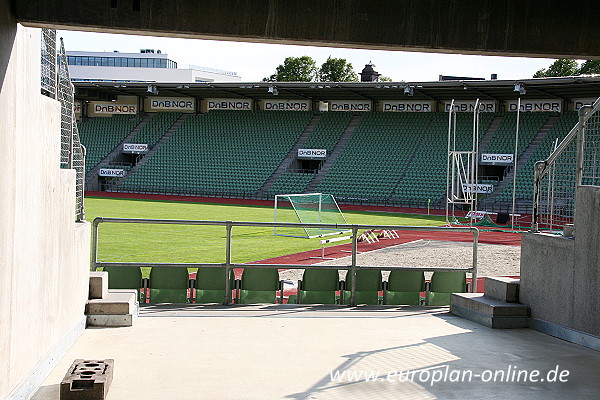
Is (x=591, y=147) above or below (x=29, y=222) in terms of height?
above

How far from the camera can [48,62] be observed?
7.43 m

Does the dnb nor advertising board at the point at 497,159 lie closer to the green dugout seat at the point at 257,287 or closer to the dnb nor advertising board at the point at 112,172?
the dnb nor advertising board at the point at 112,172

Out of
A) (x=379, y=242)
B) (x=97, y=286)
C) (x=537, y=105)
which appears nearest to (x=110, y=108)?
(x=537, y=105)

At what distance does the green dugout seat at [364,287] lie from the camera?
10930 millimetres

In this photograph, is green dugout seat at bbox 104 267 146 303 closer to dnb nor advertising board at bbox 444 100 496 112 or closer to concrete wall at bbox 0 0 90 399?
concrete wall at bbox 0 0 90 399

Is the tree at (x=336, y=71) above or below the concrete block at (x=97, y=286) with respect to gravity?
above

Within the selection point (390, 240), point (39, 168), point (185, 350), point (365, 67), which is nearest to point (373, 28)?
point (39, 168)

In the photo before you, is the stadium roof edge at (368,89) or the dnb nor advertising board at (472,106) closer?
the stadium roof edge at (368,89)

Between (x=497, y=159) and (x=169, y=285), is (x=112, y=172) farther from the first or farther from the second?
(x=169, y=285)

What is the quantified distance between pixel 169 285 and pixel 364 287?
9.51 ft

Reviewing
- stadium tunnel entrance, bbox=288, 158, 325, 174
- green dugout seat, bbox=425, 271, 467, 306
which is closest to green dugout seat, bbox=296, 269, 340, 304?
green dugout seat, bbox=425, 271, 467, 306

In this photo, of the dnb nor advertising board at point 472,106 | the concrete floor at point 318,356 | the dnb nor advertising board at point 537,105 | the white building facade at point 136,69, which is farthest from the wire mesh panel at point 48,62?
the white building facade at point 136,69

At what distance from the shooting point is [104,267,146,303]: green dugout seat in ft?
34.5

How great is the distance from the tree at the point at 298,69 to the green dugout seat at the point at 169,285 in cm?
8939
